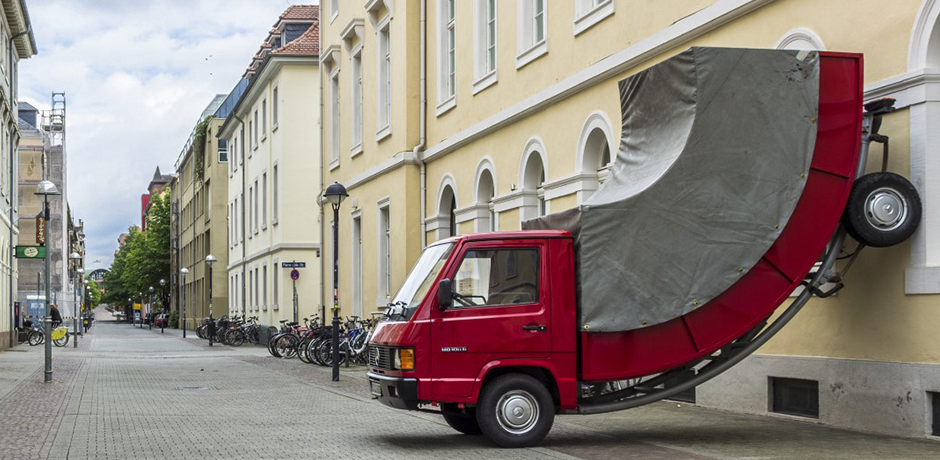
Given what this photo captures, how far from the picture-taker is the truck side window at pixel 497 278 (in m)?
12.0

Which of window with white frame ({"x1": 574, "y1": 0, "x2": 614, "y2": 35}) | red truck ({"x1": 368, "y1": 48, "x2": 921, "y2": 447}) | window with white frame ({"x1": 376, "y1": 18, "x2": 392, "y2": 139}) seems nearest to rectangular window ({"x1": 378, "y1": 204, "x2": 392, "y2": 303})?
window with white frame ({"x1": 376, "y1": 18, "x2": 392, "y2": 139})

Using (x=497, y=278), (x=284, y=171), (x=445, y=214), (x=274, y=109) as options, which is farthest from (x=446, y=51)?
(x=274, y=109)

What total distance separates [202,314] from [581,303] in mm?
71577

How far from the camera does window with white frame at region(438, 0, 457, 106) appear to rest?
89.0ft

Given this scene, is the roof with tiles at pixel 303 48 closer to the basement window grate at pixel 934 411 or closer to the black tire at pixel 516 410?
the black tire at pixel 516 410

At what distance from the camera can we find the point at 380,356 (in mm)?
12539

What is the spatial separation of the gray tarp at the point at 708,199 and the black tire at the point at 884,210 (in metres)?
0.60

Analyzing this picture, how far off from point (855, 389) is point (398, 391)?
4549 millimetres

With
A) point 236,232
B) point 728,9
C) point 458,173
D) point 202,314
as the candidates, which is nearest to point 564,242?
point 728,9

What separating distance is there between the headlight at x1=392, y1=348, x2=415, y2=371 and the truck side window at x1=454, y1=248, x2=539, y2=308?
0.63 meters

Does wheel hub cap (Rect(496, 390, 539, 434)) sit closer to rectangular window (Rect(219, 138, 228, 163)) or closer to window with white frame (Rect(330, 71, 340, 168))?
window with white frame (Rect(330, 71, 340, 168))

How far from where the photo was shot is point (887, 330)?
1213 cm

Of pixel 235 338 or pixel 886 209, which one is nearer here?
pixel 886 209

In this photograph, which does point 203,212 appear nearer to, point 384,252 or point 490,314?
point 384,252
